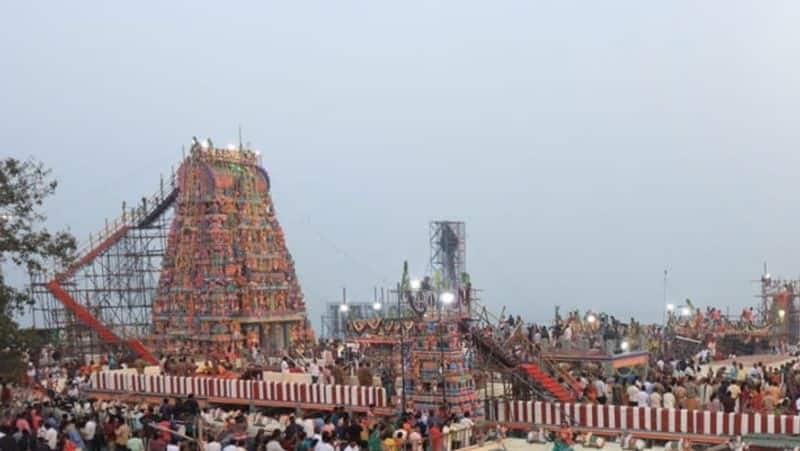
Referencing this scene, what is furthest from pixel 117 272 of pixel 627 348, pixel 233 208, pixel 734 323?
pixel 734 323

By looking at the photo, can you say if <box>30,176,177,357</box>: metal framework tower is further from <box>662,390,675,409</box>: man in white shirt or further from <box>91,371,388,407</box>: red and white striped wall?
<box>662,390,675,409</box>: man in white shirt

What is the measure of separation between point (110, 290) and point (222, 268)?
297 inches

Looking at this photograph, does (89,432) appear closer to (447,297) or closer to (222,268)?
(447,297)

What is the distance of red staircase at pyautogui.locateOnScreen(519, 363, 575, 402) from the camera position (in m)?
26.3

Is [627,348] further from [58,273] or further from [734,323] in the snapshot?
[58,273]

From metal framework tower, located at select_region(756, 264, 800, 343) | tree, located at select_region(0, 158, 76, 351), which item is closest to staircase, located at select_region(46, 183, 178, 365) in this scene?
tree, located at select_region(0, 158, 76, 351)

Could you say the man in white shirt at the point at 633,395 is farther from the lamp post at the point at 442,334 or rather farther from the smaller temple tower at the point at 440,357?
the lamp post at the point at 442,334

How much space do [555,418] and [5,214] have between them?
704 inches

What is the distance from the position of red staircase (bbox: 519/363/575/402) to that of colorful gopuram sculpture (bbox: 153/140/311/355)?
22.7 metres

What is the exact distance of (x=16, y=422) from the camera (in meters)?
20.5

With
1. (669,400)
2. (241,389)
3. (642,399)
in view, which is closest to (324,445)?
(642,399)

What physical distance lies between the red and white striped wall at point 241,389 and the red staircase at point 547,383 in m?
4.91

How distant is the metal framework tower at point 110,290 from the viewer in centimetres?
4688

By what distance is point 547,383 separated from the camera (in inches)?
1037
